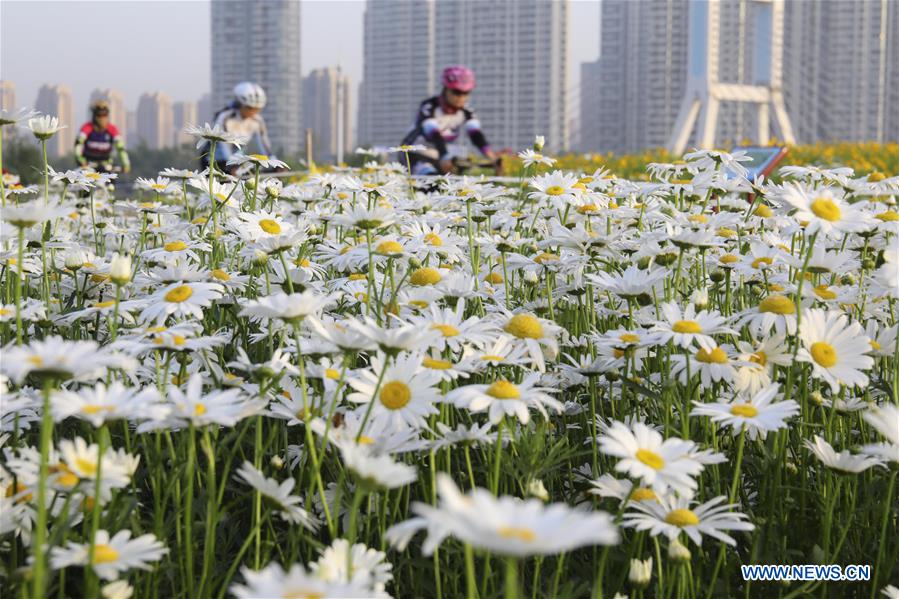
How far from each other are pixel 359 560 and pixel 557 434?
37.6 inches

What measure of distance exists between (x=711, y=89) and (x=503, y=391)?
49.1 ft

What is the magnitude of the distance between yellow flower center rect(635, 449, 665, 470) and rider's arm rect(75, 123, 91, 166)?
27.9ft

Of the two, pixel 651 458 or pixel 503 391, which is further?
pixel 503 391

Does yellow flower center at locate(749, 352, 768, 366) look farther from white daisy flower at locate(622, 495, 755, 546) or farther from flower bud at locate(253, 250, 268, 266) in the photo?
flower bud at locate(253, 250, 268, 266)

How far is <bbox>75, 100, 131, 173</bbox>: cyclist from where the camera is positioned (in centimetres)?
938

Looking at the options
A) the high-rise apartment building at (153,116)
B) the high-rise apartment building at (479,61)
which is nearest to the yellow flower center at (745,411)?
the high-rise apartment building at (479,61)

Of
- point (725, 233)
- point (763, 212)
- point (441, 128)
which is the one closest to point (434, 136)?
point (441, 128)

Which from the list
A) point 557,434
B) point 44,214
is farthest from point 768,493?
point 44,214

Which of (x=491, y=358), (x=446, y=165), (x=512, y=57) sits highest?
(x=512, y=57)

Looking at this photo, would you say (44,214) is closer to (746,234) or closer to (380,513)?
(380,513)

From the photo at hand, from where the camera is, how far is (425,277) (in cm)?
198

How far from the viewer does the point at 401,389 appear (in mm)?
1433

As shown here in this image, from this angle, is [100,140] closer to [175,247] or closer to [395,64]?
[175,247]

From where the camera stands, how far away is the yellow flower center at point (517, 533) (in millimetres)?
678
